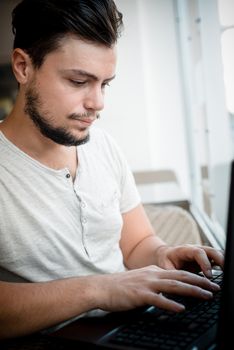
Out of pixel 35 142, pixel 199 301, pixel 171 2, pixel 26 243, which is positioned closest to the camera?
pixel 199 301

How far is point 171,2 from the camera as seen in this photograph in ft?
8.61

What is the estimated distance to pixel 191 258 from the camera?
0.99 meters

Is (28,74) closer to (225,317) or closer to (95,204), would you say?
(95,204)

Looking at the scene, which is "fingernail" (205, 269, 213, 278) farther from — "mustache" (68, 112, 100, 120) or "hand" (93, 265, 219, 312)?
"mustache" (68, 112, 100, 120)

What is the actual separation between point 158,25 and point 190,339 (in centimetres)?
236

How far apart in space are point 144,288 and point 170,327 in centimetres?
11

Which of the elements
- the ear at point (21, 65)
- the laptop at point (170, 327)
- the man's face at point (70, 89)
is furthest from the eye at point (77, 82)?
the laptop at point (170, 327)

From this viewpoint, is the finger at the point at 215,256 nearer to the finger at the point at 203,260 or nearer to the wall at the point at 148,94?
the finger at the point at 203,260

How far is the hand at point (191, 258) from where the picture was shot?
935 mm

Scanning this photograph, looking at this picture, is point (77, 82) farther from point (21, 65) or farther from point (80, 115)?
point (21, 65)

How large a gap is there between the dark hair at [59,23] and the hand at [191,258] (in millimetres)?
497

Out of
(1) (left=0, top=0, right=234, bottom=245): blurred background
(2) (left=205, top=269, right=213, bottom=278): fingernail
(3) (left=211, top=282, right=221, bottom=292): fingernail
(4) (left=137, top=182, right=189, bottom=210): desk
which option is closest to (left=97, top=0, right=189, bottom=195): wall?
(1) (left=0, top=0, right=234, bottom=245): blurred background

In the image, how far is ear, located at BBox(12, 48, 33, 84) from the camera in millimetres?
1124

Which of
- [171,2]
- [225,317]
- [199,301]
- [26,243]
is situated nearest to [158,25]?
[171,2]
